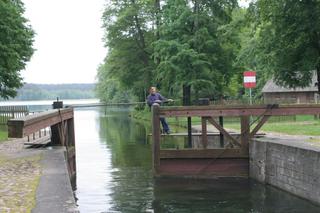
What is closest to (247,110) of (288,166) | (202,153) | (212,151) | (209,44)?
(212,151)

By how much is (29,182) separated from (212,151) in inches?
292

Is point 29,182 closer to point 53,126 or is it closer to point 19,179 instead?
point 19,179

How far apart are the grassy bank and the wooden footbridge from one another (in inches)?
155

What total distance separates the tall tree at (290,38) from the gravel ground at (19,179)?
515 inches

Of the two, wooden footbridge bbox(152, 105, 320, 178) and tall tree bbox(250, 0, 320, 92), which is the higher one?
tall tree bbox(250, 0, 320, 92)

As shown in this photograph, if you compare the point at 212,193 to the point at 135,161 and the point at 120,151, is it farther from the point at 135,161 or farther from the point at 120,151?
the point at 120,151

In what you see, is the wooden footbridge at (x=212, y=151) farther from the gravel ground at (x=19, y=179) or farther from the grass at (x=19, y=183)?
the grass at (x=19, y=183)

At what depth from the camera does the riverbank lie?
7.53m

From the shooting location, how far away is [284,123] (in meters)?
28.0

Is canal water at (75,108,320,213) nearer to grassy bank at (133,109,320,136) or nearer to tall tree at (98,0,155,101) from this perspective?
grassy bank at (133,109,320,136)

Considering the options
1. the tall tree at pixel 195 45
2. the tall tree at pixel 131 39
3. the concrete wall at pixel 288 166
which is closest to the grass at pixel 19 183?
the concrete wall at pixel 288 166

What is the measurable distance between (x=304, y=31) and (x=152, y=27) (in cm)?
3577

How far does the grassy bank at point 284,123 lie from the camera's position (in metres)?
21.1

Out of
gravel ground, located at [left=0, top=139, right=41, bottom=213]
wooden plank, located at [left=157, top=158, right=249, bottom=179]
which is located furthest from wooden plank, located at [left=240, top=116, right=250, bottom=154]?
gravel ground, located at [left=0, top=139, right=41, bottom=213]
